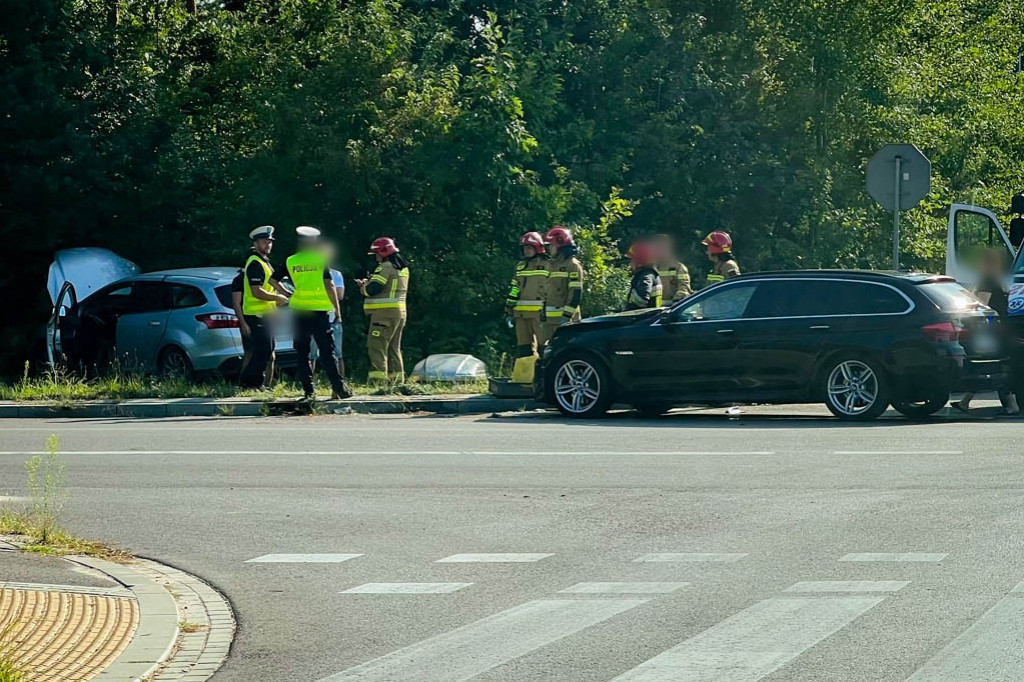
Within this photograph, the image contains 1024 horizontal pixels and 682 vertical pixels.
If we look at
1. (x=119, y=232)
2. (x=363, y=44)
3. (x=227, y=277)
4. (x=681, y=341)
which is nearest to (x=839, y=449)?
(x=681, y=341)

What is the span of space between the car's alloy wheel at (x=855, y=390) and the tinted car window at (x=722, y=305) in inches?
47.7

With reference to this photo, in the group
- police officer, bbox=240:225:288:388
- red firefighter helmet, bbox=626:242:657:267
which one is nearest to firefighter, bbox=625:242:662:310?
red firefighter helmet, bbox=626:242:657:267

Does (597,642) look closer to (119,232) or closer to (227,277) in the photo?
(227,277)

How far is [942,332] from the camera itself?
1609 cm

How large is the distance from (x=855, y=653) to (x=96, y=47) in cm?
2257

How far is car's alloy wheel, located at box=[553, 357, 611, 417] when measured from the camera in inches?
677

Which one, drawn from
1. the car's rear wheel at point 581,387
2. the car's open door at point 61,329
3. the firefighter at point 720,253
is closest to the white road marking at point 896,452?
the car's rear wheel at point 581,387

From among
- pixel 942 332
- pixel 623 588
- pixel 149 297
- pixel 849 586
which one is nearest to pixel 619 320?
pixel 942 332

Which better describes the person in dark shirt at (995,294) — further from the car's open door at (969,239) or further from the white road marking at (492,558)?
the white road marking at (492,558)

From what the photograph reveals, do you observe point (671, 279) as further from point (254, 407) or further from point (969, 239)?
point (254, 407)

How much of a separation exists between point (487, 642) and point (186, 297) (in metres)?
14.2

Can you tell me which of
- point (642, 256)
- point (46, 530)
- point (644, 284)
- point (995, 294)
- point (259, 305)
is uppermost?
point (642, 256)

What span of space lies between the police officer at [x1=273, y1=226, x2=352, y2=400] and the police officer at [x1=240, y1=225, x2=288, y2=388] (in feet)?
1.26

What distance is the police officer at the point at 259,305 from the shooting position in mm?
18750
